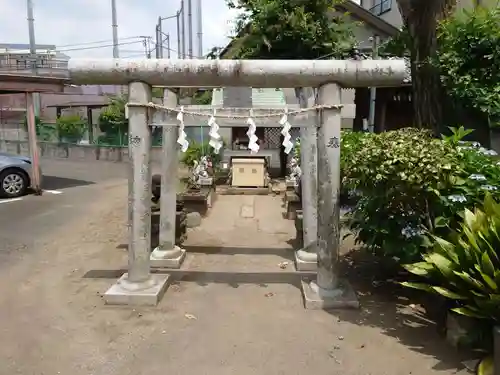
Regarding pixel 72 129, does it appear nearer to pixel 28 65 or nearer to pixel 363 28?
pixel 28 65

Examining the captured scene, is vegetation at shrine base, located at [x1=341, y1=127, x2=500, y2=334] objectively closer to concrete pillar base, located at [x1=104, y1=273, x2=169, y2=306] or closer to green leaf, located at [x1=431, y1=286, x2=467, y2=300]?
green leaf, located at [x1=431, y1=286, x2=467, y2=300]

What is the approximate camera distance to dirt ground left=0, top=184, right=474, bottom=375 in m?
3.99

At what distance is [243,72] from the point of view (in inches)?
203

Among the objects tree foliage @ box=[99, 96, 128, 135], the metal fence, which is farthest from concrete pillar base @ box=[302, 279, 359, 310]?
tree foliage @ box=[99, 96, 128, 135]

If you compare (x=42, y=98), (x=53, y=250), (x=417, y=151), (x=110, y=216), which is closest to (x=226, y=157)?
(x=110, y=216)

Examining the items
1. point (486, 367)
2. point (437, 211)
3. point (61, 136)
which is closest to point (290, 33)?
point (437, 211)

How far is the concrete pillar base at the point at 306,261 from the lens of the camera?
21.8ft

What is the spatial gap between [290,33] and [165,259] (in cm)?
676

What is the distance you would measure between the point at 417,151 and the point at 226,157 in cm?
1219

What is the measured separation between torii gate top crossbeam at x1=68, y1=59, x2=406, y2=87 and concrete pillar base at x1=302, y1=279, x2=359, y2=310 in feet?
7.68

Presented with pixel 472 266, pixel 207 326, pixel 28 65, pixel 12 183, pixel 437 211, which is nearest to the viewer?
pixel 472 266

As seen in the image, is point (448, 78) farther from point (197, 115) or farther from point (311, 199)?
point (197, 115)

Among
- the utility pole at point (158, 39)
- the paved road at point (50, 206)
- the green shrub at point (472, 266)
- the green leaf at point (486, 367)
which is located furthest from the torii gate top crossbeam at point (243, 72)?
the utility pole at point (158, 39)

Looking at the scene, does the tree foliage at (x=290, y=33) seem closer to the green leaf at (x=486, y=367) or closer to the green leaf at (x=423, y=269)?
the green leaf at (x=423, y=269)
